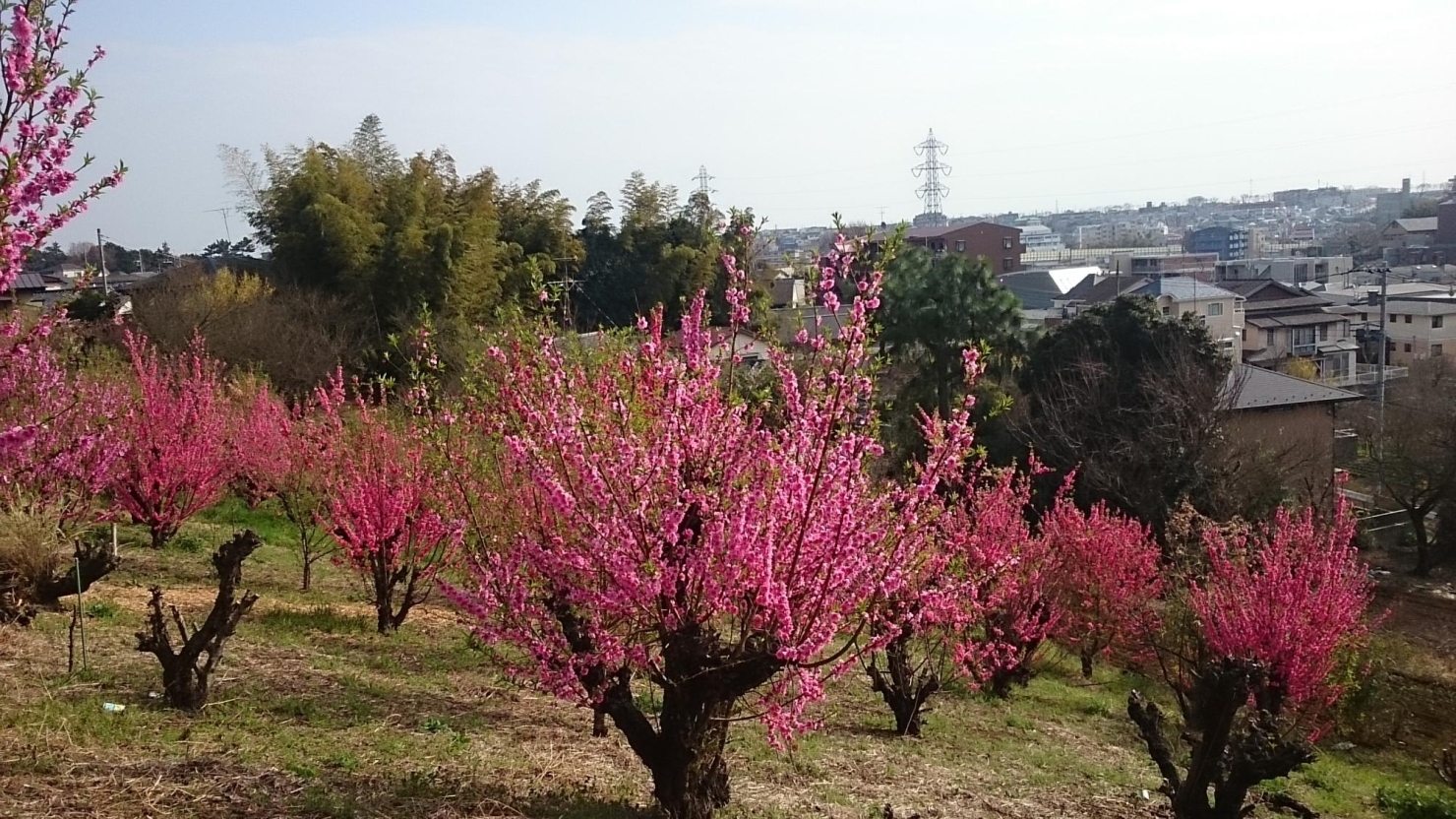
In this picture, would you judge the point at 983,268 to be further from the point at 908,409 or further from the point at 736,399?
the point at 736,399

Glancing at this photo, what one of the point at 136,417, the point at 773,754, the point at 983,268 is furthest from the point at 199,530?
the point at 983,268

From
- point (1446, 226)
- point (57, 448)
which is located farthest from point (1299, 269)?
point (57, 448)

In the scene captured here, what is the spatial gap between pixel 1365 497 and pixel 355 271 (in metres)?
21.2

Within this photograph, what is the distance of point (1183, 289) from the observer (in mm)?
A: 33188

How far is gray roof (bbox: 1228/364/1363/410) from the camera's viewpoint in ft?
67.0

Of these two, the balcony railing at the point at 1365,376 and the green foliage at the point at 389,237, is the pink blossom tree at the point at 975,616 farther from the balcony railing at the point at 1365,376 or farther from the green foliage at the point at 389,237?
the balcony railing at the point at 1365,376

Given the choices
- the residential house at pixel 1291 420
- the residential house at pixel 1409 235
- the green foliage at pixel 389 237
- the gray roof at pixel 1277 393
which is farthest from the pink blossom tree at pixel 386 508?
the residential house at pixel 1409 235

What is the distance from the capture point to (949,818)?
5699 mm

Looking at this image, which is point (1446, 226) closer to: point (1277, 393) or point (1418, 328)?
point (1418, 328)

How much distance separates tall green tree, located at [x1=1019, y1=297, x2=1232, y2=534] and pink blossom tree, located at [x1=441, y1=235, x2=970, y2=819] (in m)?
13.7

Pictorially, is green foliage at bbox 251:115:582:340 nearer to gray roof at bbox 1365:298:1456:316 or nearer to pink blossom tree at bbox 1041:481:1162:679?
pink blossom tree at bbox 1041:481:1162:679

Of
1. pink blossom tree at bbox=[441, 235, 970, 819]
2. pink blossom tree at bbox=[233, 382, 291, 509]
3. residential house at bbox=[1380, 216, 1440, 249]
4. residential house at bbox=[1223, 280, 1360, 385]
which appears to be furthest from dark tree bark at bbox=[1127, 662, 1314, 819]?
residential house at bbox=[1380, 216, 1440, 249]

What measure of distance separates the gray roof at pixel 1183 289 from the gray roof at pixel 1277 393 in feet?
35.9

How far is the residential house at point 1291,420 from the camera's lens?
1878cm
